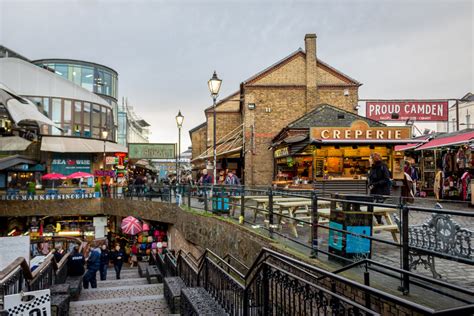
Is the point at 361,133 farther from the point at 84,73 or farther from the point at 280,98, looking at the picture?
the point at 84,73

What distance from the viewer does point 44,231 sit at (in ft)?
81.5

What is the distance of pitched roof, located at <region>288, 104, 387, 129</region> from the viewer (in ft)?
64.3

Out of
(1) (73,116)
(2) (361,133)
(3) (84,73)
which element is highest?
(3) (84,73)

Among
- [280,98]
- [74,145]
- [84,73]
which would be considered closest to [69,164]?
[74,145]

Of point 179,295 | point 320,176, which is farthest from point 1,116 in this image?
point 320,176

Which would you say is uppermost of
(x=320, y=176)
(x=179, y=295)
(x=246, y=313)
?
(x=320, y=176)

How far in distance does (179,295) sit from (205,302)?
5.61 ft

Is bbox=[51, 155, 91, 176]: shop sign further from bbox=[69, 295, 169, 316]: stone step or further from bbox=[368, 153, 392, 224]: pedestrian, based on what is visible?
bbox=[368, 153, 392, 224]: pedestrian

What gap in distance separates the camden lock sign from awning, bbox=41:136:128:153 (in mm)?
20509

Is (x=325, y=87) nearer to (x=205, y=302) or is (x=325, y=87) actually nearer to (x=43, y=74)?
(x=205, y=302)

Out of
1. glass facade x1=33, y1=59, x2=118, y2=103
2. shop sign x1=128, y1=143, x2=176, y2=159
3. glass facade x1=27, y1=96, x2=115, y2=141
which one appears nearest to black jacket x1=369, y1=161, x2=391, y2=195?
shop sign x1=128, y1=143, x2=176, y2=159

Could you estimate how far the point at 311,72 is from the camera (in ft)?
78.1

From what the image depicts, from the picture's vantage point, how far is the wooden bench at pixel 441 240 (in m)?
3.66

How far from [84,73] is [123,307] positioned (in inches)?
1456
